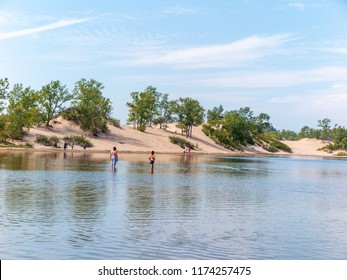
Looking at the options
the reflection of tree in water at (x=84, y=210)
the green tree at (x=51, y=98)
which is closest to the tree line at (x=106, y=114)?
the green tree at (x=51, y=98)

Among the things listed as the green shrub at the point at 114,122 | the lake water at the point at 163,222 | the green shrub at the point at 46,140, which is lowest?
the lake water at the point at 163,222

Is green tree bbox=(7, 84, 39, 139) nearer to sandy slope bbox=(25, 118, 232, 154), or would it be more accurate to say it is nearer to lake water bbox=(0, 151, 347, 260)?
sandy slope bbox=(25, 118, 232, 154)

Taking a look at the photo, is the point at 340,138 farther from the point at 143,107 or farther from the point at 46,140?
the point at 46,140

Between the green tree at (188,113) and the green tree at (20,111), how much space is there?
4368 cm

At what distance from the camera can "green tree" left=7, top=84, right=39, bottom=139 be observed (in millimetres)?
87000

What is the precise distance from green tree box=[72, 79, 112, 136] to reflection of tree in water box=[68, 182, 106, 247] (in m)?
75.0

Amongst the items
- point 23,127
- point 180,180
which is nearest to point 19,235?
point 180,180

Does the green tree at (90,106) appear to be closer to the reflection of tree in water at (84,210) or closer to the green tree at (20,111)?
the green tree at (20,111)

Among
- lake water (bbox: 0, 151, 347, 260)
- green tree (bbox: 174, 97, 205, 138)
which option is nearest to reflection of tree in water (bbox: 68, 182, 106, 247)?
lake water (bbox: 0, 151, 347, 260)

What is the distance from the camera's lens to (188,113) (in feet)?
430

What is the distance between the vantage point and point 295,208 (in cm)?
2566

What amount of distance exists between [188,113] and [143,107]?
14.7m

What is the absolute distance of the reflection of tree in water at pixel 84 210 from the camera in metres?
16.6
